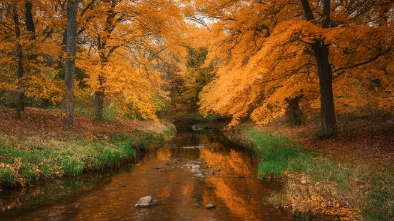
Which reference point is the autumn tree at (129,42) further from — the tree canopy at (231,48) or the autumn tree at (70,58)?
the autumn tree at (70,58)

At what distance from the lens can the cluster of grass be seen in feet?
22.5

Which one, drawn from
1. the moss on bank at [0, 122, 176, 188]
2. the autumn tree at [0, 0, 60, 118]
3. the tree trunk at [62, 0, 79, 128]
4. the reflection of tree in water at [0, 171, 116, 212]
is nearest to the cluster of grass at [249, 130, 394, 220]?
the reflection of tree in water at [0, 171, 116, 212]

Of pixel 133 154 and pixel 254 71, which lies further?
pixel 133 154

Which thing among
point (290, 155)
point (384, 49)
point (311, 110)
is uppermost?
point (384, 49)

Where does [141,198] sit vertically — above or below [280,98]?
below

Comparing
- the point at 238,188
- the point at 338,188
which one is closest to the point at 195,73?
the point at 238,188

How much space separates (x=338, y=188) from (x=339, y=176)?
2.87 ft

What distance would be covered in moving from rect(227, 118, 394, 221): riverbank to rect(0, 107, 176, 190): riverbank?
698 cm

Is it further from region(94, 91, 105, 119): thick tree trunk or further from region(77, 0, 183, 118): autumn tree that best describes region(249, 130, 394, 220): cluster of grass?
region(94, 91, 105, 119): thick tree trunk

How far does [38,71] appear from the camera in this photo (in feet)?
50.8

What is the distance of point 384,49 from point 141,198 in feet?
37.7

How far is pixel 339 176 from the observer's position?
8992 mm

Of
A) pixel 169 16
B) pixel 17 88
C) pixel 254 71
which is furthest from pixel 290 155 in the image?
pixel 17 88

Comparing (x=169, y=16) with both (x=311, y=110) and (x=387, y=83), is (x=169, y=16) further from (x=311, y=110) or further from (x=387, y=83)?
(x=311, y=110)
